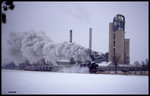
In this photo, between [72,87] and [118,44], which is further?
[118,44]

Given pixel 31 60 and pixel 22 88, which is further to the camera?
pixel 31 60

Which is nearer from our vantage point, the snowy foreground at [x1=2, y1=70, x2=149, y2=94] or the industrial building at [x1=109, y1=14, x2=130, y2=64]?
the snowy foreground at [x1=2, y1=70, x2=149, y2=94]

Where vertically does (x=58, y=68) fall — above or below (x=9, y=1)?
below

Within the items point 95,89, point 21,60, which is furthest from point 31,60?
point 95,89

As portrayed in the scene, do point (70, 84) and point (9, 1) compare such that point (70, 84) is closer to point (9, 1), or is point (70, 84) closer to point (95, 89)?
point (95, 89)

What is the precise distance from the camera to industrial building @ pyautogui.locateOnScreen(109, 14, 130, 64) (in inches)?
366

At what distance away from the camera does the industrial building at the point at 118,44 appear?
928 centimetres

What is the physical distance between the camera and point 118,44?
1095 centimetres

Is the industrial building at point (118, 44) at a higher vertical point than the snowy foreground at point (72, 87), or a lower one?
higher

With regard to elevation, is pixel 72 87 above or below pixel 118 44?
below

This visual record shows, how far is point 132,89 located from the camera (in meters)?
6.34

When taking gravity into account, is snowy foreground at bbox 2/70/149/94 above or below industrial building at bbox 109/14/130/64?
below

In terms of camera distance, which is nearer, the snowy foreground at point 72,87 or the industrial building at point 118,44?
the snowy foreground at point 72,87

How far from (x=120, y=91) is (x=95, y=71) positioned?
360 centimetres
